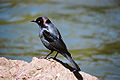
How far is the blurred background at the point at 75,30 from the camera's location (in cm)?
1294

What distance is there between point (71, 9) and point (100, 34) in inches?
141

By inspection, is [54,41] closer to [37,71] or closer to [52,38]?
[52,38]

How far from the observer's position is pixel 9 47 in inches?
552

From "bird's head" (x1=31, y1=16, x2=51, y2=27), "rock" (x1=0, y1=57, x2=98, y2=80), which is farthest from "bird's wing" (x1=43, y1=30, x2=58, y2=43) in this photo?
"rock" (x1=0, y1=57, x2=98, y2=80)

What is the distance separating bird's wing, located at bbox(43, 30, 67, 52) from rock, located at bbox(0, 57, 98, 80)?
337 mm

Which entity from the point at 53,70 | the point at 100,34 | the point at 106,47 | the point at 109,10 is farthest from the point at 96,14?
the point at 53,70

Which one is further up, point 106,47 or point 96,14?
point 96,14

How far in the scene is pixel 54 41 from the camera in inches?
268

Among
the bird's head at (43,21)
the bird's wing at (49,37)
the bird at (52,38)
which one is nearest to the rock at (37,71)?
the bird at (52,38)

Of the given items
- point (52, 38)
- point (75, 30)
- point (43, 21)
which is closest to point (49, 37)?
point (52, 38)

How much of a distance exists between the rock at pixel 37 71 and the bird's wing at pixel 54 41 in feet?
1.10

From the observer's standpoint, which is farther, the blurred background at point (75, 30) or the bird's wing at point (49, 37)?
the blurred background at point (75, 30)

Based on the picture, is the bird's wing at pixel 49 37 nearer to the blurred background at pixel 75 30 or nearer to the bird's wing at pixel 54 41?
the bird's wing at pixel 54 41

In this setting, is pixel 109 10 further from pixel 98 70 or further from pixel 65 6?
pixel 98 70
